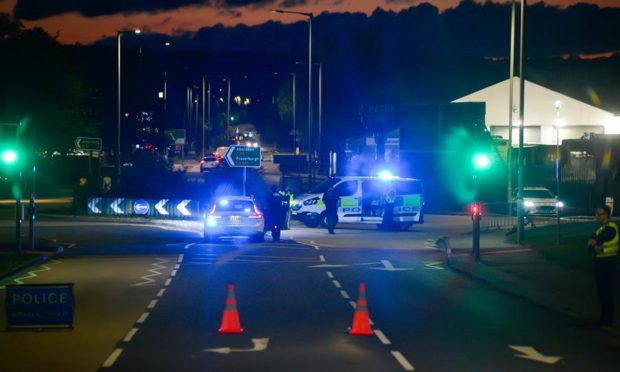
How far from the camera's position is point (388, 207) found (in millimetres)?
43875

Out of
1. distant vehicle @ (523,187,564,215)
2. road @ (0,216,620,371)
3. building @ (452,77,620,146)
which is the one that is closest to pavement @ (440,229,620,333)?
road @ (0,216,620,371)

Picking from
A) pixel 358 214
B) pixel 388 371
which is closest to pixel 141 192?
pixel 358 214

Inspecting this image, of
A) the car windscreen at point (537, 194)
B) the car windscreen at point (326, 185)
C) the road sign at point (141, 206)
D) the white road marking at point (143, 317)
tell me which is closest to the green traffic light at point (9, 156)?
the white road marking at point (143, 317)

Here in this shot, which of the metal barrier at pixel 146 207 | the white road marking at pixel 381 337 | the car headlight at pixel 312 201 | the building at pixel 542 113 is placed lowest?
the white road marking at pixel 381 337

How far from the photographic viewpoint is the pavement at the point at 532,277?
20.2 meters

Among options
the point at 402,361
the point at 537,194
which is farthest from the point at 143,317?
the point at 537,194

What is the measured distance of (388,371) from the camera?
12969 millimetres

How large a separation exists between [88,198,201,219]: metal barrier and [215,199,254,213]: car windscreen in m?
14.8

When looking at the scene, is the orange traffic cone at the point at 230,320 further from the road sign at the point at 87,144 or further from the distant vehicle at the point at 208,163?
the distant vehicle at the point at 208,163

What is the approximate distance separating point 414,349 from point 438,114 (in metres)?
63.1

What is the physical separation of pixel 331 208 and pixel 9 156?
15394mm

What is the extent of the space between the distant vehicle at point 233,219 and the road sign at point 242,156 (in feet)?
39.8

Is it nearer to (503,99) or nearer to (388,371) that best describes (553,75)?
(503,99)

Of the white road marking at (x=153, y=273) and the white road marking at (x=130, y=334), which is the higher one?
the white road marking at (x=130, y=334)
